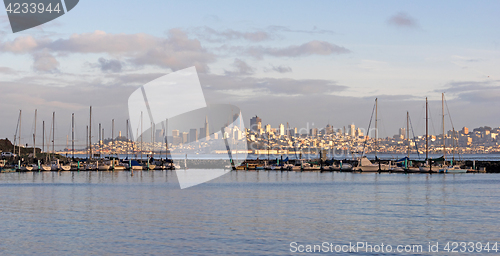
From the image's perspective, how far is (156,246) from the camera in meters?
24.5

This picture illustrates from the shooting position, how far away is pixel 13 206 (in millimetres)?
40688

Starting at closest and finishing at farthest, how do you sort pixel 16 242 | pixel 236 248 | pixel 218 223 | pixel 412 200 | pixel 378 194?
pixel 236 248, pixel 16 242, pixel 218 223, pixel 412 200, pixel 378 194

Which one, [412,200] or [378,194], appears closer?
[412,200]

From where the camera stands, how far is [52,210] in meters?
38.5

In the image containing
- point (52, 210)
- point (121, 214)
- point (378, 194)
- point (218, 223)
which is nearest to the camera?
point (218, 223)

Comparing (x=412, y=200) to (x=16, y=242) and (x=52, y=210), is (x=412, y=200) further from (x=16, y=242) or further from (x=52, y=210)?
(x=16, y=242)

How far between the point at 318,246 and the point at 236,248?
3.88 meters

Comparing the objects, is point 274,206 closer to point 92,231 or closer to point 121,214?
point 121,214

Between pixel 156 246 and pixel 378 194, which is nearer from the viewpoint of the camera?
pixel 156 246

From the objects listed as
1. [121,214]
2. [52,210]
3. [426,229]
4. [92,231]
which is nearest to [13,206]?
[52,210]

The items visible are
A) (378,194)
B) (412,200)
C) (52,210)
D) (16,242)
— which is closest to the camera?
(16,242)

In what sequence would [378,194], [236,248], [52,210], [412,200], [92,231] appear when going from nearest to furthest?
[236,248]
[92,231]
[52,210]
[412,200]
[378,194]

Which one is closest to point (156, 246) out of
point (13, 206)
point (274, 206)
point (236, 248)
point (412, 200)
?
point (236, 248)

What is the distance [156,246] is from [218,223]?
7.25m
